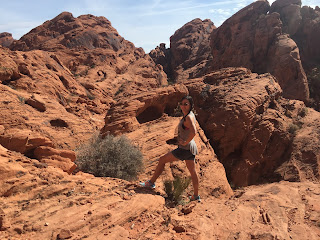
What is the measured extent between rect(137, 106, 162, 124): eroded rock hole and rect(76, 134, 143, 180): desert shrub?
3.25 meters

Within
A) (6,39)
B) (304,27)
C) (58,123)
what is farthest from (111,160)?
(6,39)

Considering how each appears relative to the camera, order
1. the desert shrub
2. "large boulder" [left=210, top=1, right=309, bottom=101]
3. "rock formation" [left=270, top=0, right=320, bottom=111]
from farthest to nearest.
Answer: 1. "rock formation" [left=270, top=0, right=320, bottom=111]
2. "large boulder" [left=210, top=1, right=309, bottom=101]
3. the desert shrub

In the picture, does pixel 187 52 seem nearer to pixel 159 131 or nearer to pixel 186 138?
pixel 159 131

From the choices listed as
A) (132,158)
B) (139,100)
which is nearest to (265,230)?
(132,158)

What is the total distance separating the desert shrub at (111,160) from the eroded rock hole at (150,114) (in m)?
3.25

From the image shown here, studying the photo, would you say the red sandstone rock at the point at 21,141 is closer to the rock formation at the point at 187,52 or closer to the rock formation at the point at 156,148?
the rock formation at the point at 156,148

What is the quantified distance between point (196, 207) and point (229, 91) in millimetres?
8506

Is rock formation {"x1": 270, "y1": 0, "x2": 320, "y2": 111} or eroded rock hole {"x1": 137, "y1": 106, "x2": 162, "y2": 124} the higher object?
rock formation {"x1": 270, "y1": 0, "x2": 320, "y2": 111}

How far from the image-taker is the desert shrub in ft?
19.8

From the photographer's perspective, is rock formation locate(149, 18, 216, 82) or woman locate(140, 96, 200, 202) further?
rock formation locate(149, 18, 216, 82)

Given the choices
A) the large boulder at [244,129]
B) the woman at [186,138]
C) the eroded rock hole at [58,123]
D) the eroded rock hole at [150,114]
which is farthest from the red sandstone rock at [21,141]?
the large boulder at [244,129]

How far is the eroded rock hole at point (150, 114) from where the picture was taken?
32.6ft

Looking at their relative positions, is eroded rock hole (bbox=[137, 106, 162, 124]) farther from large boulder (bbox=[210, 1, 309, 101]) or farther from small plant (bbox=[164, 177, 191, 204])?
large boulder (bbox=[210, 1, 309, 101])

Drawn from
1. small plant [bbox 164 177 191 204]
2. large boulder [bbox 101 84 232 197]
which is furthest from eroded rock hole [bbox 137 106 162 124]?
small plant [bbox 164 177 191 204]
